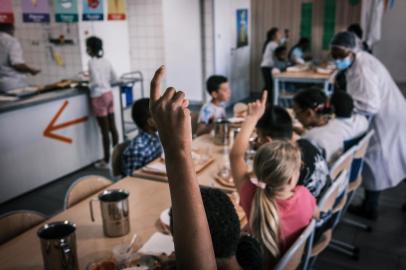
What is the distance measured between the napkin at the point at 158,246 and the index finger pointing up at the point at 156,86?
1009mm

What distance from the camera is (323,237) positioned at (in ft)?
6.85

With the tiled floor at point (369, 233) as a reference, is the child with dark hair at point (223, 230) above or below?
above

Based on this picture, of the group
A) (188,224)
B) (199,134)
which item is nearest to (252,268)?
(188,224)

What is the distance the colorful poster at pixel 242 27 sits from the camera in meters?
7.41

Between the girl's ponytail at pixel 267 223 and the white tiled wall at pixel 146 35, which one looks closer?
the girl's ponytail at pixel 267 223

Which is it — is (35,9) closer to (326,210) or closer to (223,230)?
(326,210)

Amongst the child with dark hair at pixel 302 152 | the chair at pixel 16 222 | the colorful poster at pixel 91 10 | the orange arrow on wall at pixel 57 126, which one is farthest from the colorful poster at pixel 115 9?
the chair at pixel 16 222

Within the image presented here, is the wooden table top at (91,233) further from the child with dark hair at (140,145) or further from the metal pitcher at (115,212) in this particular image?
the child with dark hair at (140,145)

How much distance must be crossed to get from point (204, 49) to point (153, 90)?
20.6 feet

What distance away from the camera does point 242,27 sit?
299 inches

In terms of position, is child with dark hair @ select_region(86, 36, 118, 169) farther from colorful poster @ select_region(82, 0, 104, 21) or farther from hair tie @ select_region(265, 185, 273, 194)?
hair tie @ select_region(265, 185, 273, 194)

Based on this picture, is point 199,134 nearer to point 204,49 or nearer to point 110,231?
point 110,231

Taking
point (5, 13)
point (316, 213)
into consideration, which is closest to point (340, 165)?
point (316, 213)

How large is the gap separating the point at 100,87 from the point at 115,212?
112 inches
